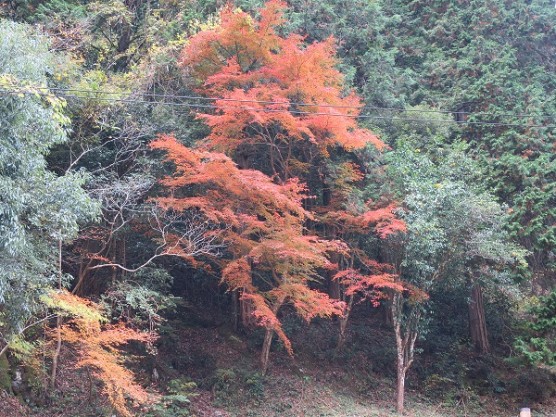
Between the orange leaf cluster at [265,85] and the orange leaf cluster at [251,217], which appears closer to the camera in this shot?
the orange leaf cluster at [251,217]

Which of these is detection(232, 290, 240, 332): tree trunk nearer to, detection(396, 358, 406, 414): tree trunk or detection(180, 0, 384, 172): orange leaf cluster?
detection(180, 0, 384, 172): orange leaf cluster

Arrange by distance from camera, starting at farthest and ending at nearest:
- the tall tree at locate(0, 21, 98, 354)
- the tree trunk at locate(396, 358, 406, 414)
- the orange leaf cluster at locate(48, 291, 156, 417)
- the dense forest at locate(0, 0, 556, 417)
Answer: the tree trunk at locate(396, 358, 406, 414) → the dense forest at locate(0, 0, 556, 417) → the orange leaf cluster at locate(48, 291, 156, 417) → the tall tree at locate(0, 21, 98, 354)

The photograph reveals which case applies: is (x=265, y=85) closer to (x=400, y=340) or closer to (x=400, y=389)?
(x=400, y=340)

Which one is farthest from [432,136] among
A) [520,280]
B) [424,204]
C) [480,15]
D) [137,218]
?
[137,218]

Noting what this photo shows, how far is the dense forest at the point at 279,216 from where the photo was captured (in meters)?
11.5

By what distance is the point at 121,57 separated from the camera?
1667 cm

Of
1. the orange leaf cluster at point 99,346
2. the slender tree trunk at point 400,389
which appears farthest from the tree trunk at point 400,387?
the orange leaf cluster at point 99,346

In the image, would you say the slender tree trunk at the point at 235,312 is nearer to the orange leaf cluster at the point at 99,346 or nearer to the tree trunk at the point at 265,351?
the tree trunk at the point at 265,351

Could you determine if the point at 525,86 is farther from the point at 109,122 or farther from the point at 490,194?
the point at 109,122

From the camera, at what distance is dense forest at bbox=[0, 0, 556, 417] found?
11.5 meters

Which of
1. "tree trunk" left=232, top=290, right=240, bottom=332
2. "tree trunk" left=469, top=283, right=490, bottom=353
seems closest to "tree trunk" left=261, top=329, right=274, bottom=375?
"tree trunk" left=232, top=290, right=240, bottom=332

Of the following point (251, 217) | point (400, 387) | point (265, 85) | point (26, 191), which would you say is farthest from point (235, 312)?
point (26, 191)

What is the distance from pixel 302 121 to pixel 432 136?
4.93 metres

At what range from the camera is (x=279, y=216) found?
13.4m
